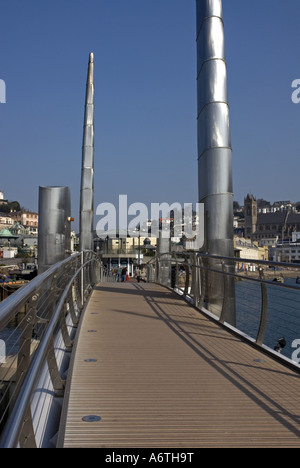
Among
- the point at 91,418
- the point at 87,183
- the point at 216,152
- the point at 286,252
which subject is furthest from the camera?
the point at 286,252

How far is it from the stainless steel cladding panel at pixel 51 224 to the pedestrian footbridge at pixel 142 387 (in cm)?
348

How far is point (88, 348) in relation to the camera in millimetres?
5785

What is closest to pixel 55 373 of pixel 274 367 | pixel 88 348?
pixel 88 348

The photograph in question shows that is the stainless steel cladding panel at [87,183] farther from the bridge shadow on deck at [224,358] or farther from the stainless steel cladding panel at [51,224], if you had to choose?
the bridge shadow on deck at [224,358]

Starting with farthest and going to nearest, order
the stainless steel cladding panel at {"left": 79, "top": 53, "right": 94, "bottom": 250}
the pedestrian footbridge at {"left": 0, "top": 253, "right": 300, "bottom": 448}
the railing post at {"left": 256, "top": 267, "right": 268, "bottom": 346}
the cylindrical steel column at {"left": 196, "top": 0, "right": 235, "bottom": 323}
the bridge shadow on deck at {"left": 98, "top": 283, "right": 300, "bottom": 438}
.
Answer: the stainless steel cladding panel at {"left": 79, "top": 53, "right": 94, "bottom": 250} < the cylindrical steel column at {"left": 196, "top": 0, "right": 235, "bottom": 323} < the railing post at {"left": 256, "top": 267, "right": 268, "bottom": 346} < the bridge shadow on deck at {"left": 98, "top": 283, "right": 300, "bottom": 438} < the pedestrian footbridge at {"left": 0, "top": 253, "right": 300, "bottom": 448}

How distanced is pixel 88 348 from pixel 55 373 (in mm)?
1663

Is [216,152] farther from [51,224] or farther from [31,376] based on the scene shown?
[31,376]

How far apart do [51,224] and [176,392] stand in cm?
681

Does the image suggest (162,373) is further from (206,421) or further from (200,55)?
(200,55)

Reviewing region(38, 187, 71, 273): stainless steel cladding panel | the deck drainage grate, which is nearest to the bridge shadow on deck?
the deck drainage grate

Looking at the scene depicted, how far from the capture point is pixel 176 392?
13.7 feet

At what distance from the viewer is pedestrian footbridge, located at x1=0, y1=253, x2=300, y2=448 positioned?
3039 mm

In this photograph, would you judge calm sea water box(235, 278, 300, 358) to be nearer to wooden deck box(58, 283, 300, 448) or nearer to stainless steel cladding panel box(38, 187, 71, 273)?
wooden deck box(58, 283, 300, 448)

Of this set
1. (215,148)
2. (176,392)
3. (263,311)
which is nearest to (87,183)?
(215,148)
